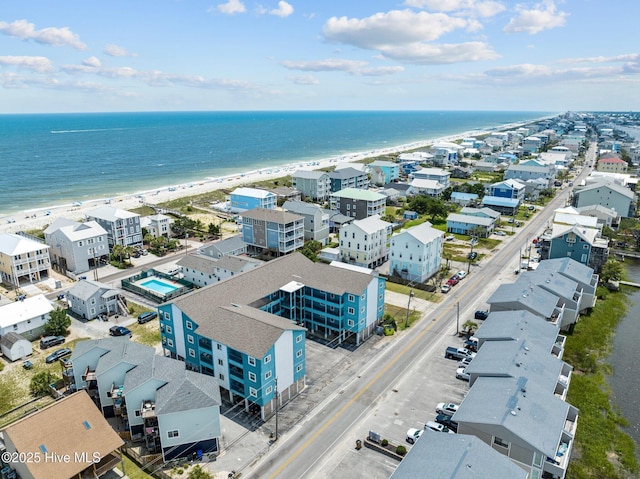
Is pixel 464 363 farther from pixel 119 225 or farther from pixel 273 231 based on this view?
pixel 119 225

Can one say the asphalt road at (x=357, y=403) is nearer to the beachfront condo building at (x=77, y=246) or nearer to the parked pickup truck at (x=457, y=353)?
the parked pickup truck at (x=457, y=353)

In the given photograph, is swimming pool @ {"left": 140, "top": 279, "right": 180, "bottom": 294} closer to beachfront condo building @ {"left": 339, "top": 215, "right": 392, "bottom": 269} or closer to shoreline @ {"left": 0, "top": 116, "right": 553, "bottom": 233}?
beachfront condo building @ {"left": 339, "top": 215, "right": 392, "bottom": 269}

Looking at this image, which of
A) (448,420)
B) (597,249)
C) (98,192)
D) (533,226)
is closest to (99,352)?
(448,420)

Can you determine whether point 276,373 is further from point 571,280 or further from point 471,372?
Result: point 571,280

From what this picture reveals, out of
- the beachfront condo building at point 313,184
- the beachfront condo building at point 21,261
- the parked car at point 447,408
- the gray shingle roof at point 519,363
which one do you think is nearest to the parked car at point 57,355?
the beachfront condo building at point 21,261

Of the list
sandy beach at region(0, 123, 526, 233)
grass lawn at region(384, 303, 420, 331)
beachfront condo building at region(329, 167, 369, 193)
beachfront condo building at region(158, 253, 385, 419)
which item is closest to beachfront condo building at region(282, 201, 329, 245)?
beachfront condo building at region(158, 253, 385, 419)
